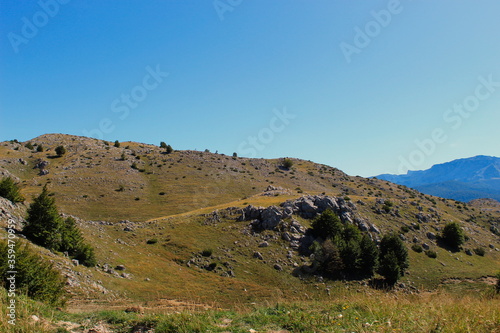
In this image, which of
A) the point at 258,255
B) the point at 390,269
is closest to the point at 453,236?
the point at 390,269

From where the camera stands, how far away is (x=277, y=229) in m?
51.4

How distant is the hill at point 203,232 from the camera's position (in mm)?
25773

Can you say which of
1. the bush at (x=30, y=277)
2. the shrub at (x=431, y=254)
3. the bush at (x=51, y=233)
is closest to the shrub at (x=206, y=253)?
the bush at (x=51, y=233)

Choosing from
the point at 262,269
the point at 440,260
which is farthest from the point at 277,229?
the point at 440,260

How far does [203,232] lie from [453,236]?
2300 inches

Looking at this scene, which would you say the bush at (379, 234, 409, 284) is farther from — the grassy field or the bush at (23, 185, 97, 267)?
the bush at (23, 185, 97, 267)

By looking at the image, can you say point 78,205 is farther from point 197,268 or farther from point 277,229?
point 277,229

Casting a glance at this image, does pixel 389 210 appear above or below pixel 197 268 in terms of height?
above

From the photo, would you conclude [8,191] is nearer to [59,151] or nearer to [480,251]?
[59,151]

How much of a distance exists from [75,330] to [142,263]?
28.6m

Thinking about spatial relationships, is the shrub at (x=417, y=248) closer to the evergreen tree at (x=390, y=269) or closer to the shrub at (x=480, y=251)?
the evergreen tree at (x=390, y=269)

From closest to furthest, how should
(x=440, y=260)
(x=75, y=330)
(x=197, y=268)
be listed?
(x=75, y=330) < (x=197, y=268) < (x=440, y=260)

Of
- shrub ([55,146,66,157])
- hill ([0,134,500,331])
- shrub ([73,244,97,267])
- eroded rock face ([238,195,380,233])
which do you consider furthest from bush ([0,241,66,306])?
shrub ([55,146,66,157])

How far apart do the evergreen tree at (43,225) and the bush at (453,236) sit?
7675 centimetres
